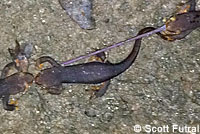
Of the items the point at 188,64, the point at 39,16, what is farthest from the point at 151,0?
the point at 39,16

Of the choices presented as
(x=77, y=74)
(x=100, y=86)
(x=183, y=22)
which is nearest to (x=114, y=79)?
(x=100, y=86)

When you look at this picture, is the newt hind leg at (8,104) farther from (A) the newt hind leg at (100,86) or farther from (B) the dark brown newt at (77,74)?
(A) the newt hind leg at (100,86)

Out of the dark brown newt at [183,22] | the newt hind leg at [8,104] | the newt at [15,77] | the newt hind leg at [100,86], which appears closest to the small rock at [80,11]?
the newt hind leg at [100,86]

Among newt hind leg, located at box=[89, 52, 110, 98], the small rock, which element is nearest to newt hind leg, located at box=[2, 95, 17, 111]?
newt hind leg, located at box=[89, 52, 110, 98]

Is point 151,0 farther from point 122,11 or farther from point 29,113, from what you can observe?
point 29,113

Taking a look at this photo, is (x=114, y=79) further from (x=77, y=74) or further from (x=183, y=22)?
(x=183, y=22)

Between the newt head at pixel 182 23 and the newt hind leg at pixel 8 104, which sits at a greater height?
the newt head at pixel 182 23

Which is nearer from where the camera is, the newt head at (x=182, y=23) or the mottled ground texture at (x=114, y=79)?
the newt head at (x=182, y=23)
